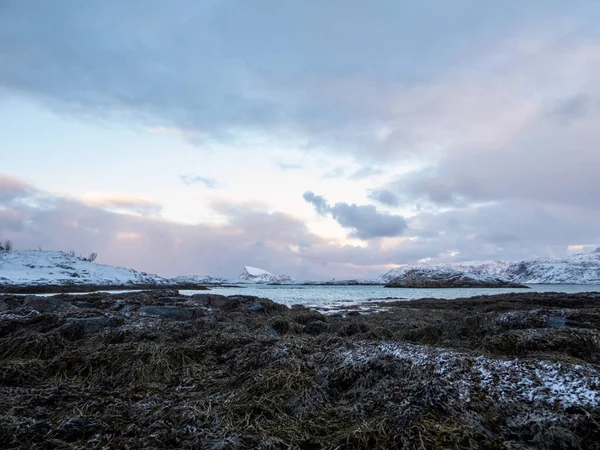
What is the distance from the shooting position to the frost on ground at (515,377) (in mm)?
2984

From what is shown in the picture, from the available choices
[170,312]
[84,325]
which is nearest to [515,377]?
[84,325]

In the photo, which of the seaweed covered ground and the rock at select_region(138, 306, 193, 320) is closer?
the seaweed covered ground

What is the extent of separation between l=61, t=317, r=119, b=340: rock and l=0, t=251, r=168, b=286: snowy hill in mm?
58059

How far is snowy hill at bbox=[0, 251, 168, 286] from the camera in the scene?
58.3 metres

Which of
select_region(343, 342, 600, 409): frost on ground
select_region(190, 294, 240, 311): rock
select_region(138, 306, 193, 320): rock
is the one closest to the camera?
select_region(343, 342, 600, 409): frost on ground

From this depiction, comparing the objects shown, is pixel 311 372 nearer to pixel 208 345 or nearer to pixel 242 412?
pixel 242 412

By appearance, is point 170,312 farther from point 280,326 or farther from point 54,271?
point 54,271

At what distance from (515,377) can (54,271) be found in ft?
265

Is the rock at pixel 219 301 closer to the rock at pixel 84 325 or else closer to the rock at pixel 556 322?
the rock at pixel 84 325

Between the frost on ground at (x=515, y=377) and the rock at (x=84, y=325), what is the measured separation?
5.26 m

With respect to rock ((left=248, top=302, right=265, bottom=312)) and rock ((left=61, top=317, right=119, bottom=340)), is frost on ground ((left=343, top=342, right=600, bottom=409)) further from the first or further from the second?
rock ((left=248, top=302, right=265, bottom=312))

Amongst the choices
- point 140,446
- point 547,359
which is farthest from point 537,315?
point 140,446

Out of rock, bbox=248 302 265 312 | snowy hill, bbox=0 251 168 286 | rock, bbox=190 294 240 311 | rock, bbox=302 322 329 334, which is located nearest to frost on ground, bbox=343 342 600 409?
rock, bbox=302 322 329 334

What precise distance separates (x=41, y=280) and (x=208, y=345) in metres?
65.5
